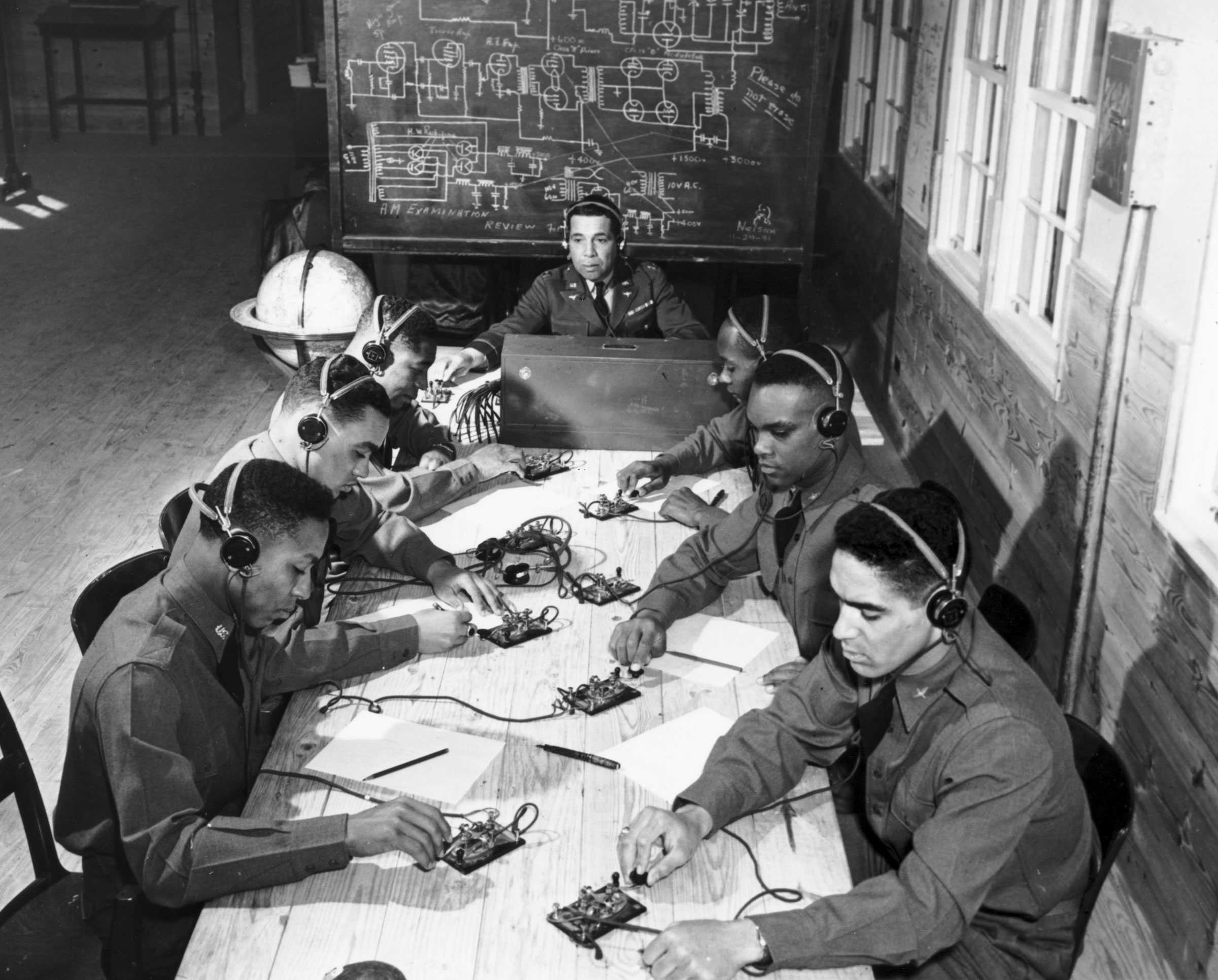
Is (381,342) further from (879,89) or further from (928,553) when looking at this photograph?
(879,89)

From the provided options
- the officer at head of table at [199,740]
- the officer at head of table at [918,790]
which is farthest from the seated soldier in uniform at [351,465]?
the officer at head of table at [918,790]

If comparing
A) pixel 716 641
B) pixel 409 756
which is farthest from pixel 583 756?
pixel 716 641

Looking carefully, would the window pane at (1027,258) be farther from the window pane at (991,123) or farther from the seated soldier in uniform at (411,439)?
the seated soldier in uniform at (411,439)

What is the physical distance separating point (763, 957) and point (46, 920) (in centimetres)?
132

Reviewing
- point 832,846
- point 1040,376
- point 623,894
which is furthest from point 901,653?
point 1040,376

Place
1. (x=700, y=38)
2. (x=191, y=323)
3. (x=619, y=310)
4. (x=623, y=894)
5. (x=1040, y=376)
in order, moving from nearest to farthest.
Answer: (x=623, y=894), (x=1040, y=376), (x=619, y=310), (x=700, y=38), (x=191, y=323)

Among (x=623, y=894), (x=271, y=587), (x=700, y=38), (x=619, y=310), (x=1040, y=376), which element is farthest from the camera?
(x=700, y=38)

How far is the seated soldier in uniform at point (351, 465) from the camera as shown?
3.22 metres

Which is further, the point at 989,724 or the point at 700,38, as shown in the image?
the point at 700,38

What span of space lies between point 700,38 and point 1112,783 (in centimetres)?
488

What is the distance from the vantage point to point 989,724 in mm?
2201

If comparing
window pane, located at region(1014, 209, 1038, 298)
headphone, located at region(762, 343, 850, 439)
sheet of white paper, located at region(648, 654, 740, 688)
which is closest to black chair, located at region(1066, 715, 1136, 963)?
sheet of white paper, located at region(648, 654, 740, 688)

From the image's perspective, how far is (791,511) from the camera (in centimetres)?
331

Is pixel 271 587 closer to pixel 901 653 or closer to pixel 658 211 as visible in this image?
pixel 901 653
